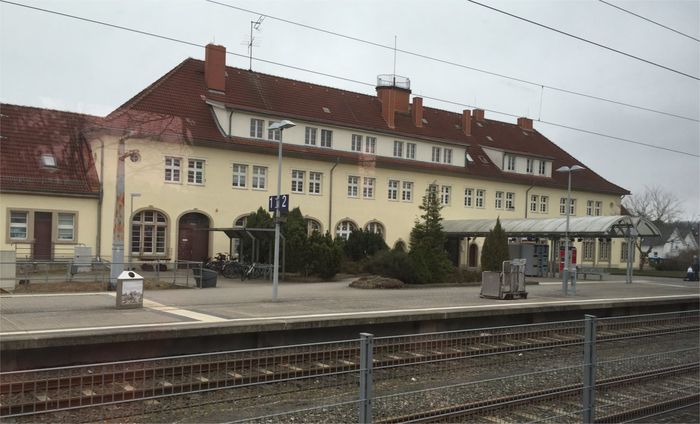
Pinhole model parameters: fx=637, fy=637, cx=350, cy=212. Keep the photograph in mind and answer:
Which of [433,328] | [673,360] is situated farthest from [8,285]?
[673,360]

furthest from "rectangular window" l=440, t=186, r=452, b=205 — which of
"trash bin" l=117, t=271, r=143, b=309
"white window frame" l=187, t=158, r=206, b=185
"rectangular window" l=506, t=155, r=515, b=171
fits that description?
"trash bin" l=117, t=271, r=143, b=309

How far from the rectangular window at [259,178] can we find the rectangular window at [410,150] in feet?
38.5

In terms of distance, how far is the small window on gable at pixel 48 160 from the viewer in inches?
806

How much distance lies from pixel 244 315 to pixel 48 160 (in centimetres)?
1226

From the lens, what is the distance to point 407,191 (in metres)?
43.8

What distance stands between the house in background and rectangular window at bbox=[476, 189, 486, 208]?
0.08m

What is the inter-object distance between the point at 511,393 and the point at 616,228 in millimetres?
26008

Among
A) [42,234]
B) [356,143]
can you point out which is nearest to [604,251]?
[356,143]

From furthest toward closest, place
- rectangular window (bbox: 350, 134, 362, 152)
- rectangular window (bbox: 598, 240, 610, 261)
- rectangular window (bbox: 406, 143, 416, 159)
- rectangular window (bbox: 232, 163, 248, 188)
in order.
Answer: rectangular window (bbox: 598, 240, 610, 261)
rectangular window (bbox: 406, 143, 416, 159)
rectangular window (bbox: 350, 134, 362, 152)
rectangular window (bbox: 232, 163, 248, 188)

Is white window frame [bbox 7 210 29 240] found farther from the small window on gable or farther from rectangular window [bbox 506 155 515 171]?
rectangular window [bbox 506 155 515 171]

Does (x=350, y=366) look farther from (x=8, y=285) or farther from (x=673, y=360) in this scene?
(x=8, y=285)

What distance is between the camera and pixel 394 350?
6691 millimetres

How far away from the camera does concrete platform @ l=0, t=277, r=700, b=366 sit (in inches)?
391

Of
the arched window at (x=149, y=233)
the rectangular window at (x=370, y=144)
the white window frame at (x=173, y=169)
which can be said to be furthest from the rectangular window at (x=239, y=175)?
the rectangular window at (x=370, y=144)
